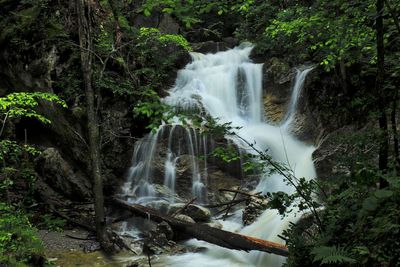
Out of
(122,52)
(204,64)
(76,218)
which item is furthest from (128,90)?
(204,64)

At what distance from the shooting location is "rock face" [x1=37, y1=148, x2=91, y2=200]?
10156 millimetres

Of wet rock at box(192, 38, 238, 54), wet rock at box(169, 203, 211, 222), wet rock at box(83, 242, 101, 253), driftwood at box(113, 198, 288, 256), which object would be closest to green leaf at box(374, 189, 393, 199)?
driftwood at box(113, 198, 288, 256)

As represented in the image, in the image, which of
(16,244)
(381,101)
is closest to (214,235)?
(16,244)

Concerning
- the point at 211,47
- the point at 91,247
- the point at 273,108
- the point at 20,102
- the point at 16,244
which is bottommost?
the point at 91,247

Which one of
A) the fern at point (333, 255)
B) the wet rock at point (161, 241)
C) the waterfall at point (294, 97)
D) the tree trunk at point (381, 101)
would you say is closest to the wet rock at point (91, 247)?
the wet rock at point (161, 241)

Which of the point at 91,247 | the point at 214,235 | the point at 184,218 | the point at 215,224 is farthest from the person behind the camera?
the point at 215,224

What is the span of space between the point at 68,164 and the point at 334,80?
30.3 ft

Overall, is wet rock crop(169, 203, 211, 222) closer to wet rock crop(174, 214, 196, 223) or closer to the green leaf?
wet rock crop(174, 214, 196, 223)

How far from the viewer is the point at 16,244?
490 centimetres

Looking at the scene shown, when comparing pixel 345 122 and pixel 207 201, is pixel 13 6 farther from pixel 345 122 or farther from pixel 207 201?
pixel 345 122

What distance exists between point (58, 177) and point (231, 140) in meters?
5.89

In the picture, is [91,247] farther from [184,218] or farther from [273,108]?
[273,108]

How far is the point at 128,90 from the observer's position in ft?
36.9

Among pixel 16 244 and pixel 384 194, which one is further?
pixel 16 244
